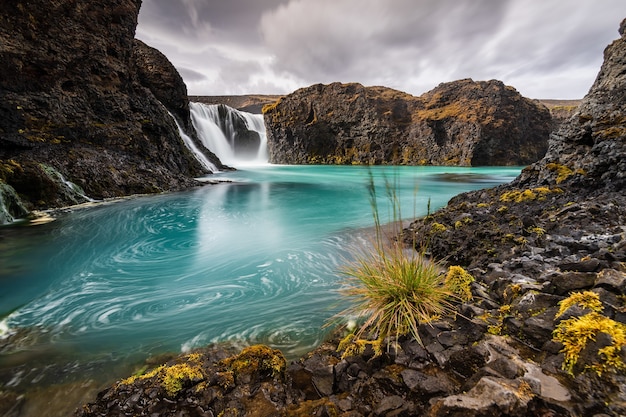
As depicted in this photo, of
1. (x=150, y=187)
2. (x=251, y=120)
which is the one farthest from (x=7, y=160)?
(x=251, y=120)

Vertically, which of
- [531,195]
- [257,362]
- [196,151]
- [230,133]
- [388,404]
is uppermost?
[230,133]

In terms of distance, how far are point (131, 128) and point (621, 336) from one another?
22.6 metres

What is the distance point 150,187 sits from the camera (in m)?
17.2

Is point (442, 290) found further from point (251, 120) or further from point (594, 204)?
point (251, 120)

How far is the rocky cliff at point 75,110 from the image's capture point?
509 inches

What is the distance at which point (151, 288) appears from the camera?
5922 mm

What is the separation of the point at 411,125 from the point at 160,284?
66.9 m

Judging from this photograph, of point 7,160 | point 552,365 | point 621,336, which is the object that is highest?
point 7,160

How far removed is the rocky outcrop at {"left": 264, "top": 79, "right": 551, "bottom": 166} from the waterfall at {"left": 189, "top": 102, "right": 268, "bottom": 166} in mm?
4207

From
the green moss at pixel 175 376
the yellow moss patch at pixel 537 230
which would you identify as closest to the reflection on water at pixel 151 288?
the green moss at pixel 175 376

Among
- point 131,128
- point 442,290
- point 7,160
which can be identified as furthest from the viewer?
point 131,128

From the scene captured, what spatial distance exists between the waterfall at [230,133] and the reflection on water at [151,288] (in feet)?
126

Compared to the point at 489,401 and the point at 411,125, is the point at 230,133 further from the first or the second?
the point at 489,401

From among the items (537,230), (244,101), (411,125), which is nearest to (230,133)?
(411,125)
